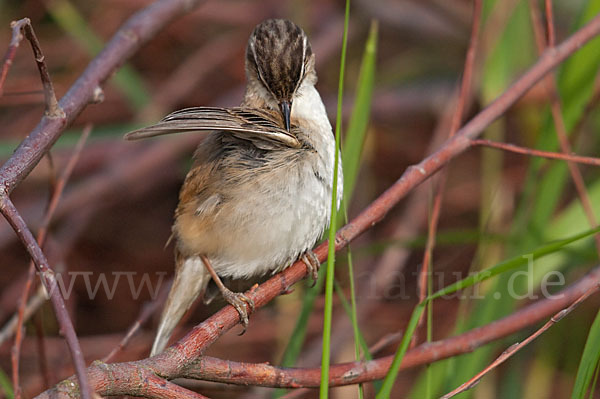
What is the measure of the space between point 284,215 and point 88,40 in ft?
6.82

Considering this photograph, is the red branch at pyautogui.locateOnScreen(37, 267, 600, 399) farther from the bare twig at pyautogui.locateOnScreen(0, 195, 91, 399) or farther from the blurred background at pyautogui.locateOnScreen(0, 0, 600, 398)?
the blurred background at pyautogui.locateOnScreen(0, 0, 600, 398)

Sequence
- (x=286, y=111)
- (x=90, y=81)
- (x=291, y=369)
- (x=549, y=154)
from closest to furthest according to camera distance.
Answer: (x=291, y=369)
(x=549, y=154)
(x=90, y=81)
(x=286, y=111)

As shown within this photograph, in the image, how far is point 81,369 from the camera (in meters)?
1.13

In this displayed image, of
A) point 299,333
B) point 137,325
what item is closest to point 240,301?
point 299,333

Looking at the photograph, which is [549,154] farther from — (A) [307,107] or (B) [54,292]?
(B) [54,292]

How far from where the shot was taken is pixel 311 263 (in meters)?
2.21

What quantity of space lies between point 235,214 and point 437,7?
8.99ft

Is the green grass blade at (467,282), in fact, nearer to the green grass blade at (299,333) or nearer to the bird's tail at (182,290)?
the green grass blade at (299,333)

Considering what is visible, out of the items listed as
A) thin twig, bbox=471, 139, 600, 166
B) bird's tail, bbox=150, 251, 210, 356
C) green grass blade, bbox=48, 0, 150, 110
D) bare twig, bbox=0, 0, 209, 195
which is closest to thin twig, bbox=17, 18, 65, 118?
bare twig, bbox=0, 0, 209, 195

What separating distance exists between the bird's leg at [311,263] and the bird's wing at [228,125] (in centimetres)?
34

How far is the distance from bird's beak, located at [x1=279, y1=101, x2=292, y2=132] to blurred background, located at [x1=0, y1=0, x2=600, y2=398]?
1006 mm

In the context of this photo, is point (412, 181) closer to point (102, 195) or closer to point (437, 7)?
point (102, 195)

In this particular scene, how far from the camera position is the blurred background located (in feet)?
11.4

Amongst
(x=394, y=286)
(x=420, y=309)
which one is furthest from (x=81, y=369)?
(x=394, y=286)
